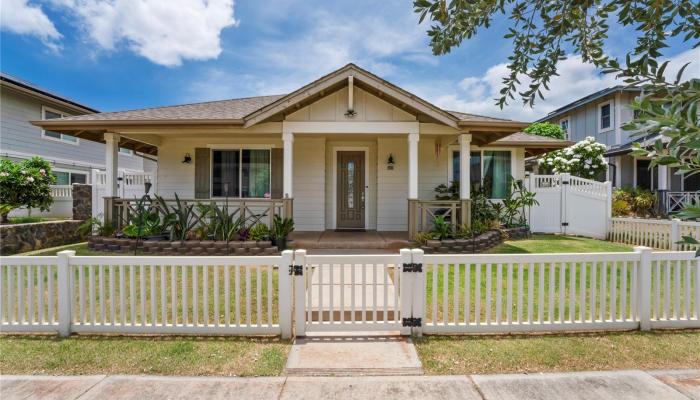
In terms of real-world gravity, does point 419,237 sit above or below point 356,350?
above

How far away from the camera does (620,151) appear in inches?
551

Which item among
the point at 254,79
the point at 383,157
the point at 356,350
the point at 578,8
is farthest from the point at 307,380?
the point at 254,79

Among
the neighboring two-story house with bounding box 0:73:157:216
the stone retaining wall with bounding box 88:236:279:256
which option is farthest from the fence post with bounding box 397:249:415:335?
the neighboring two-story house with bounding box 0:73:157:216

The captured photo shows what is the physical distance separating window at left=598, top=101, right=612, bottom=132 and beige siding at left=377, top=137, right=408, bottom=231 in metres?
12.2

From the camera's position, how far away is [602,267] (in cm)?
334

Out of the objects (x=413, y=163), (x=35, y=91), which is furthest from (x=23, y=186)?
(x=413, y=163)

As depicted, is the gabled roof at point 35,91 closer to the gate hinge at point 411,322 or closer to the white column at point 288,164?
the white column at point 288,164

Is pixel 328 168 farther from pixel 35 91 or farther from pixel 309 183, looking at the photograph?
pixel 35 91

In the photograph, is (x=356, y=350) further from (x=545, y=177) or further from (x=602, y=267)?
(x=545, y=177)

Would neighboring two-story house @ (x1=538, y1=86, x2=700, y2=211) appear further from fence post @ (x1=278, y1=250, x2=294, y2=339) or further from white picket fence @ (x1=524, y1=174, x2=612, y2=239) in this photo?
fence post @ (x1=278, y1=250, x2=294, y2=339)

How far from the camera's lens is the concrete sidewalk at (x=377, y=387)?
244 centimetres

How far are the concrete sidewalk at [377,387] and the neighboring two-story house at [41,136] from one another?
9877mm

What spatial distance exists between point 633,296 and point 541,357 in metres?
1.39

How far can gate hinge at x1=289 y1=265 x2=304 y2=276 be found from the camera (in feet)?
10.8
